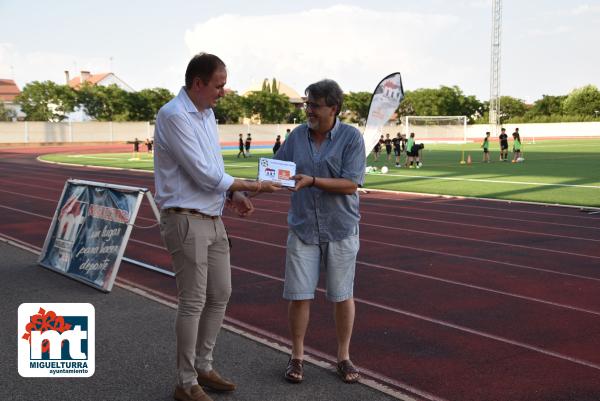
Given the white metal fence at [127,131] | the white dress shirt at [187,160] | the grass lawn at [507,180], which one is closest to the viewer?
the white dress shirt at [187,160]

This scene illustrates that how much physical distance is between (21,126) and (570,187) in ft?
175

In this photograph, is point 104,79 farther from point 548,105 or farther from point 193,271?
point 193,271

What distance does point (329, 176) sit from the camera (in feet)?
14.1

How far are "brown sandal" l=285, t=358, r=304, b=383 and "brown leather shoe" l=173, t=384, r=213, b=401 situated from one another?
575mm

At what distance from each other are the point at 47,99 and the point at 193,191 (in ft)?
252

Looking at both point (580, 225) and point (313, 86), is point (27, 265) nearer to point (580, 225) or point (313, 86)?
point (313, 86)

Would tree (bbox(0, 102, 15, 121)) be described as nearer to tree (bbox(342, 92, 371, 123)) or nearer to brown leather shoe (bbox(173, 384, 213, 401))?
tree (bbox(342, 92, 371, 123))

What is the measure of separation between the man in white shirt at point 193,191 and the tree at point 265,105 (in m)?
82.1

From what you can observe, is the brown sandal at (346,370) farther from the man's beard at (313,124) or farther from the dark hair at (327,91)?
the dark hair at (327,91)

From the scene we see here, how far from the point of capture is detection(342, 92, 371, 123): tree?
311ft

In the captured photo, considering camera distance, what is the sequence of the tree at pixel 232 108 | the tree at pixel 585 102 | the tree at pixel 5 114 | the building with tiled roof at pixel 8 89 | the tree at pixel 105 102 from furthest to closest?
the building with tiled roof at pixel 8 89
the tree at pixel 585 102
the tree at pixel 232 108
the tree at pixel 5 114
the tree at pixel 105 102

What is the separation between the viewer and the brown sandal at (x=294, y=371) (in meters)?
4.26

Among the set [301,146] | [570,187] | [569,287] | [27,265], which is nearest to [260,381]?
[301,146]

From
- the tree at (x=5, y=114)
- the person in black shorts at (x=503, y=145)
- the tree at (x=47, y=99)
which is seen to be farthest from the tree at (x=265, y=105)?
the person in black shorts at (x=503, y=145)
